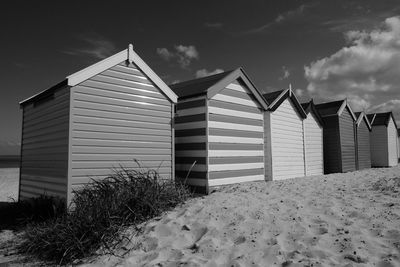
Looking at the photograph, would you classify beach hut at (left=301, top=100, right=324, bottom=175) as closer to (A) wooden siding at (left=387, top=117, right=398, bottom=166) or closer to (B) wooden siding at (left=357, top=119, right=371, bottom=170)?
(B) wooden siding at (left=357, top=119, right=371, bottom=170)

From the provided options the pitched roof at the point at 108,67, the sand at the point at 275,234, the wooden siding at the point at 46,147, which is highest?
the pitched roof at the point at 108,67

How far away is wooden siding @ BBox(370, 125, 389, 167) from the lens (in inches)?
849

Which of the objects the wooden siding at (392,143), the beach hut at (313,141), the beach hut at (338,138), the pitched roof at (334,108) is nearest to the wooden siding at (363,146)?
the beach hut at (338,138)

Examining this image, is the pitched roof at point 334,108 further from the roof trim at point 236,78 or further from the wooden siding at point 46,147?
the wooden siding at point 46,147

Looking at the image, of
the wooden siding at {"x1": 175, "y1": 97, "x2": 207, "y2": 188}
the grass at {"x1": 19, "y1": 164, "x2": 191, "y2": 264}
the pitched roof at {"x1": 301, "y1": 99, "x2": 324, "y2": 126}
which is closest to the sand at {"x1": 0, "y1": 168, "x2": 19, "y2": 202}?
the grass at {"x1": 19, "y1": 164, "x2": 191, "y2": 264}

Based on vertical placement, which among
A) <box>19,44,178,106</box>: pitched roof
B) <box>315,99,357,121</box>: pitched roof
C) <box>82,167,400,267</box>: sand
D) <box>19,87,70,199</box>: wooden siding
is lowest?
<box>82,167,400,267</box>: sand

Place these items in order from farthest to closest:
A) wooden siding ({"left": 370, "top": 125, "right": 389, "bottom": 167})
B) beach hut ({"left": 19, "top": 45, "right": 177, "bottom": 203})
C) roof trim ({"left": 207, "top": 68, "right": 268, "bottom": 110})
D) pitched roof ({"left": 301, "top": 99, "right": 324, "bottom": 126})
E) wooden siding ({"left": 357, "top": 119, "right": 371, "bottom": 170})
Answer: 1. wooden siding ({"left": 370, "top": 125, "right": 389, "bottom": 167})
2. wooden siding ({"left": 357, "top": 119, "right": 371, "bottom": 170})
3. pitched roof ({"left": 301, "top": 99, "right": 324, "bottom": 126})
4. roof trim ({"left": 207, "top": 68, "right": 268, "bottom": 110})
5. beach hut ({"left": 19, "top": 45, "right": 177, "bottom": 203})

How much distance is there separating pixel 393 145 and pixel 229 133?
63.4 ft

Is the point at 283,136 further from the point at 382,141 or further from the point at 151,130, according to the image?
the point at 382,141

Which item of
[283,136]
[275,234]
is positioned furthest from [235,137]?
[275,234]

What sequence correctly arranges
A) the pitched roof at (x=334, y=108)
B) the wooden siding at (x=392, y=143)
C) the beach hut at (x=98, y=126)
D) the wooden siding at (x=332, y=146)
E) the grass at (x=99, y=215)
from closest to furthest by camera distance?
the grass at (x=99, y=215)
the beach hut at (x=98, y=126)
the wooden siding at (x=332, y=146)
the pitched roof at (x=334, y=108)
the wooden siding at (x=392, y=143)

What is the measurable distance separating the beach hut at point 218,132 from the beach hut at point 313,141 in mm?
4527

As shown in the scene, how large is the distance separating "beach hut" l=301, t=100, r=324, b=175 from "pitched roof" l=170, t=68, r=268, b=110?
4.48 m

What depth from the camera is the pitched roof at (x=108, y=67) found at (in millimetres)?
6969
